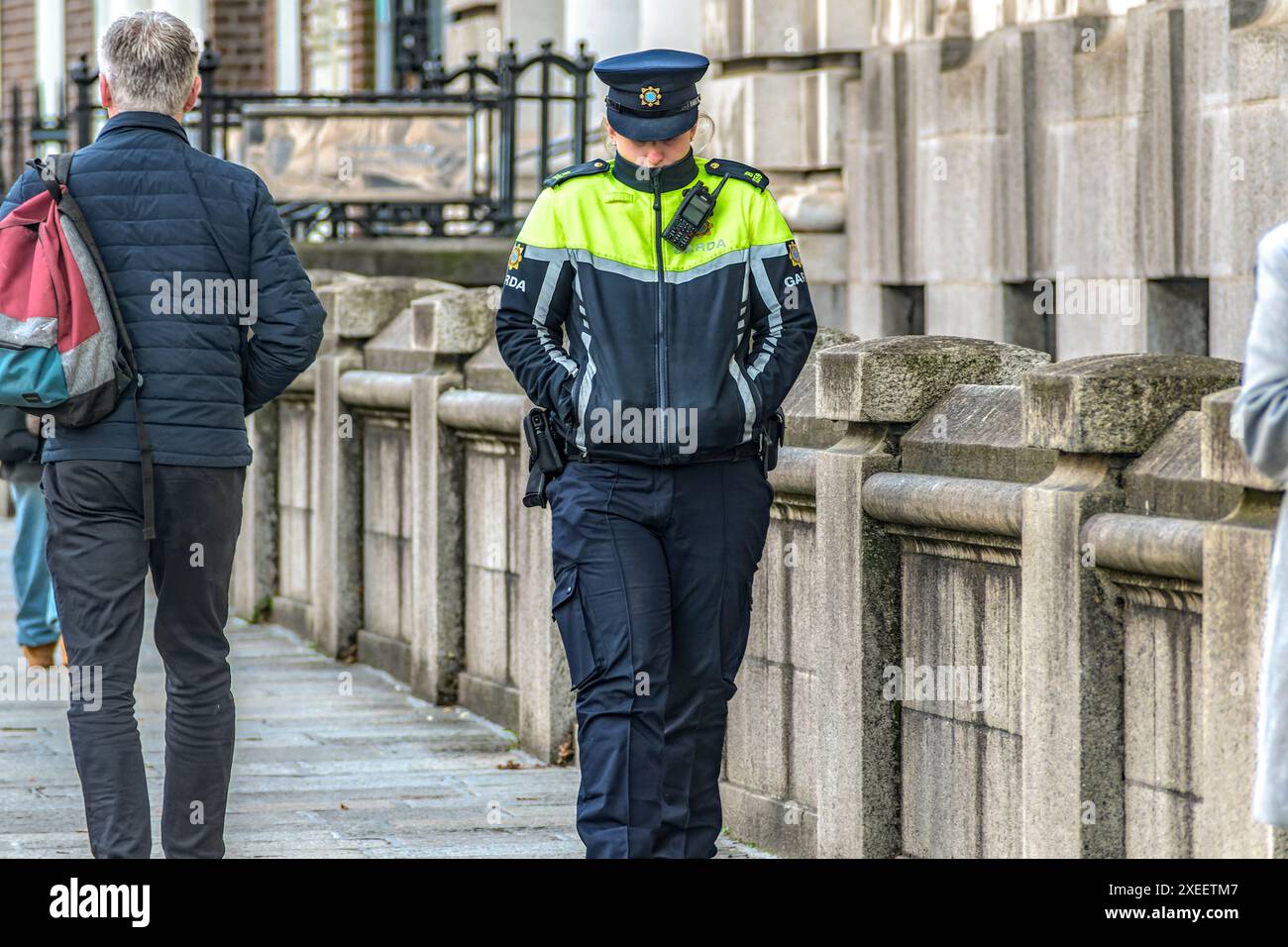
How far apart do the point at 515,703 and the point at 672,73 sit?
3755 millimetres

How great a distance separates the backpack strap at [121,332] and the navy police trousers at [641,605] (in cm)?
88

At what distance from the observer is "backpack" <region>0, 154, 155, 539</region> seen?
513 centimetres

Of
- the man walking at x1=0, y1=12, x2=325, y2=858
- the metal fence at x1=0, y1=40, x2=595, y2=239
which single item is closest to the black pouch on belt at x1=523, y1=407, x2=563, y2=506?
the man walking at x1=0, y1=12, x2=325, y2=858

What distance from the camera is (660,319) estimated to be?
5109 millimetres

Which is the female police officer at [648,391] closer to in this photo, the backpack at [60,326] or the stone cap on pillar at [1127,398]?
the stone cap on pillar at [1127,398]

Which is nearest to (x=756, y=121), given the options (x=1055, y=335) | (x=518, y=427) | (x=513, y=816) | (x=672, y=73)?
(x=1055, y=335)

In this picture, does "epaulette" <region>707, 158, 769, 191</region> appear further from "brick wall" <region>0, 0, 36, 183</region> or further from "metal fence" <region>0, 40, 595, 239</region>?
"brick wall" <region>0, 0, 36, 183</region>

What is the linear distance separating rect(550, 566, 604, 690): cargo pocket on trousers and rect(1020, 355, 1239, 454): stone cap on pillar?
1103mm

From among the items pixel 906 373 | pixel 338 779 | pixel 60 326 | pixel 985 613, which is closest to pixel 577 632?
pixel 985 613

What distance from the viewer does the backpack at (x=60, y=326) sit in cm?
513

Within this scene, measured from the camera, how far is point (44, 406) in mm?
5160

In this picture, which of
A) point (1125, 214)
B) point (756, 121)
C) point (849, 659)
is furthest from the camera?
point (756, 121)
